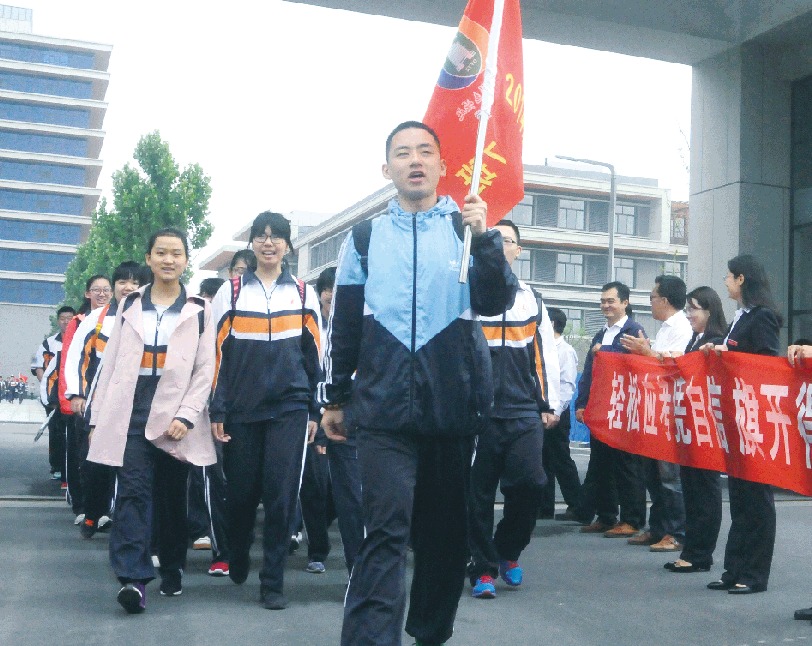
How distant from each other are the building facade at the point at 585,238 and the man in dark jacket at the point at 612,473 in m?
53.5

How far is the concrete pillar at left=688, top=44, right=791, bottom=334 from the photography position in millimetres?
13922

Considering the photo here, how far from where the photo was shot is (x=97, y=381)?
20.7 ft

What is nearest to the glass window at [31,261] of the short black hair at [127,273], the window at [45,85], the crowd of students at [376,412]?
the window at [45,85]

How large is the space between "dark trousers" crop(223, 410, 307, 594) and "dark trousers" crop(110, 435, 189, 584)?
276 millimetres

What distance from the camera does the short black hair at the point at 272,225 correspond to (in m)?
6.45

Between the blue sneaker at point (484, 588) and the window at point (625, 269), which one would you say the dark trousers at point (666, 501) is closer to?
the blue sneaker at point (484, 588)

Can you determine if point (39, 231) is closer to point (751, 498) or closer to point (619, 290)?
point (619, 290)

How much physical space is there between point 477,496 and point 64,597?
2.33 metres

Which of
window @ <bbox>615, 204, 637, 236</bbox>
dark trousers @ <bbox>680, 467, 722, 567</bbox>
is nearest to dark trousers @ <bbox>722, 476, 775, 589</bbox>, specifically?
dark trousers @ <bbox>680, 467, 722, 567</bbox>

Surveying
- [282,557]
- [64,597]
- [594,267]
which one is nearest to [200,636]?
[282,557]

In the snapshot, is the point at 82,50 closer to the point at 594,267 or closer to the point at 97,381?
the point at 594,267

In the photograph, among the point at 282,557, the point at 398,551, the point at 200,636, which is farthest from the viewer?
the point at 282,557

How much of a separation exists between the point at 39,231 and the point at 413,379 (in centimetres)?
9359

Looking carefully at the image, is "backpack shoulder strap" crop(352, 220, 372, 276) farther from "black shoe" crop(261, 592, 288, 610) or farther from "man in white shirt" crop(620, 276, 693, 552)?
"man in white shirt" crop(620, 276, 693, 552)
